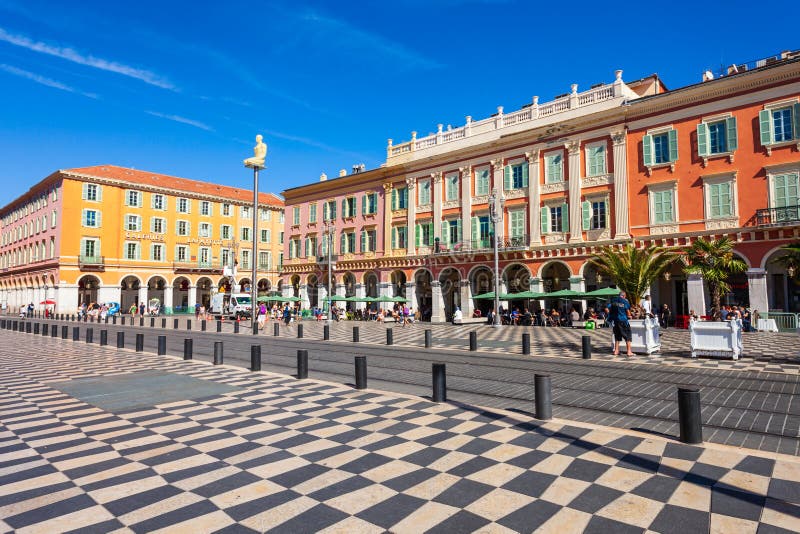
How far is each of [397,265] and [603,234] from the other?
16.3 metres

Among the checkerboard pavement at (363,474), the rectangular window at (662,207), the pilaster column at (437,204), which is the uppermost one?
the pilaster column at (437,204)

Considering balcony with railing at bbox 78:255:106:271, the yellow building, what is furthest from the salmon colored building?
balcony with railing at bbox 78:255:106:271

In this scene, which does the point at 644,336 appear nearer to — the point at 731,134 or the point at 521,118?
the point at 731,134

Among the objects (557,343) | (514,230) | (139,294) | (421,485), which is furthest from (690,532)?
(139,294)

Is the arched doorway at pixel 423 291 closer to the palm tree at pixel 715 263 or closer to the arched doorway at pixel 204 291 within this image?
the palm tree at pixel 715 263

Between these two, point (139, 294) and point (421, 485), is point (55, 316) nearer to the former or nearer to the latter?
point (139, 294)

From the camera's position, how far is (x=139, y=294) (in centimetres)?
5309

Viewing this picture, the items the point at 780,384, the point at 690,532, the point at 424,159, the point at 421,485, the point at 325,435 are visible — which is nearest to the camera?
the point at 690,532

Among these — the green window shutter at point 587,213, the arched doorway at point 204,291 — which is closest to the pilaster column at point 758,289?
the green window shutter at point 587,213

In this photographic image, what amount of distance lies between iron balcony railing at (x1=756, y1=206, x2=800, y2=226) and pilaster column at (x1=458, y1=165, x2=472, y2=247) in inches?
672

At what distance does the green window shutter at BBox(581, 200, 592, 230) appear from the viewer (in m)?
29.6

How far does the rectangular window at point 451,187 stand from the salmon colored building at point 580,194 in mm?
95

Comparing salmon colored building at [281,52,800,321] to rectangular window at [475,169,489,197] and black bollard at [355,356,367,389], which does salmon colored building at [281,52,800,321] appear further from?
→ black bollard at [355,356,367,389]

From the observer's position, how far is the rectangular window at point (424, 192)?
38062 millimetres
